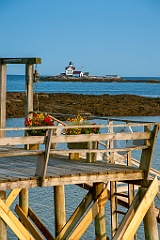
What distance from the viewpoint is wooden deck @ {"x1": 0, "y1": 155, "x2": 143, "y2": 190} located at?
11609mm

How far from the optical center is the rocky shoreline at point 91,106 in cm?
5478

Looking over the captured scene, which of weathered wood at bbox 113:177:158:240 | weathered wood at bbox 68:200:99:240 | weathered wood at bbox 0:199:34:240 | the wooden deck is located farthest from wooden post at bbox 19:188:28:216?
weathered wood at bbox 0:199:34:240

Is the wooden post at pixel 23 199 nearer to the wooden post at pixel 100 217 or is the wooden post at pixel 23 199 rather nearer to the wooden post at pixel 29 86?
the wooden post at pixel 29 86

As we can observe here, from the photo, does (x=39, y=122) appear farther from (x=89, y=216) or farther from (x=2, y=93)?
(x=89, y=216)

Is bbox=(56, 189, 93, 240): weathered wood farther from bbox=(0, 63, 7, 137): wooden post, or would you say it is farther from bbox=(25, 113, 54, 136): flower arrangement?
bbox=(0, 63, 7, 137): wooden post

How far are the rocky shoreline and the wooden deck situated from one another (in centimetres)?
3822

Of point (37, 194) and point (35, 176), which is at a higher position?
point (35, 176)

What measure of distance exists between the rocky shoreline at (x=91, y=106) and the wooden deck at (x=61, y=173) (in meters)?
38.2

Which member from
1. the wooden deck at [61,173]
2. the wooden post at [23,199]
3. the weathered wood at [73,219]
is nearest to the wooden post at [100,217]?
the weathered wood at [73,219]

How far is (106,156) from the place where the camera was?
14461 mm

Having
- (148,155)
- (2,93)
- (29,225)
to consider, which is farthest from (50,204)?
(148,155)

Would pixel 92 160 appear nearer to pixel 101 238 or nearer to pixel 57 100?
pixel 101 238

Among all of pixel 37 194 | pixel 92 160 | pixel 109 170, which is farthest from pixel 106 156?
pixel 37 194

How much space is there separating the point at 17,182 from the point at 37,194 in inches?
460
